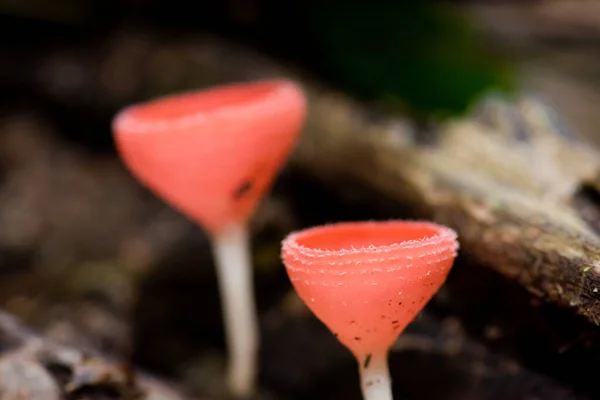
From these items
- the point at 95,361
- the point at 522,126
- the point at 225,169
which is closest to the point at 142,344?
the point at 95,361

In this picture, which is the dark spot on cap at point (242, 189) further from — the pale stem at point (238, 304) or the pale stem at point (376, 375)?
the pale stem at point (376, 375)

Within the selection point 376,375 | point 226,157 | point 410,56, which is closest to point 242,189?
point 226,157

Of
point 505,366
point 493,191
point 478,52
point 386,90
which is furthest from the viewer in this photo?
point 478,52

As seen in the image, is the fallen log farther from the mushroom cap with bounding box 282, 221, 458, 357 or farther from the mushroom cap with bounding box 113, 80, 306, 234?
the mushroom cap with bounding box 113, 80, 306, 234

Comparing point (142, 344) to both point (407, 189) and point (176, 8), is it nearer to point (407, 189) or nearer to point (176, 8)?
point (407, 189)

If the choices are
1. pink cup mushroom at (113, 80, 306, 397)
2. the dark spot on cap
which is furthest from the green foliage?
the dark spot on cap

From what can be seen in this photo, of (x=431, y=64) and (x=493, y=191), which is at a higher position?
(x=431, y=64)

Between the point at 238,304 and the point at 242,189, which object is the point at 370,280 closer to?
the point at 242,189

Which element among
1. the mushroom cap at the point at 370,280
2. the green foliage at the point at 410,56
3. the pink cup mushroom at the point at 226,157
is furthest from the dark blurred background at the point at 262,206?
the mushroom cap at the point at 370,280

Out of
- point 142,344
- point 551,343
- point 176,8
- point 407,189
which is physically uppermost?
point 176,8
